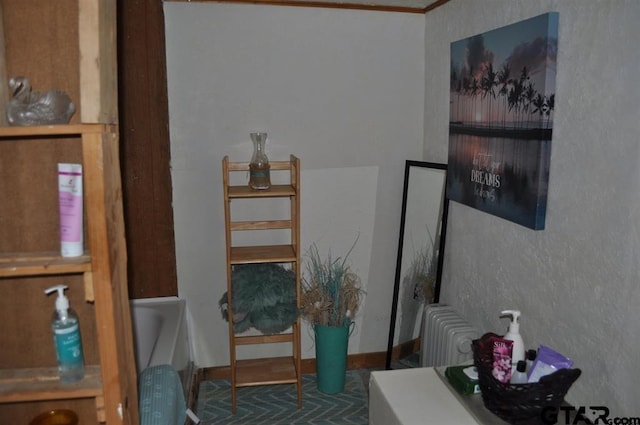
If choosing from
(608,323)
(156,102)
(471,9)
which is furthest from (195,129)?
(608,323)

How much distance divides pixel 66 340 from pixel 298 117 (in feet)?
6.15

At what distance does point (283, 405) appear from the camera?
108 inches

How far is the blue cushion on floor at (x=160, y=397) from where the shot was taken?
69.9 inches

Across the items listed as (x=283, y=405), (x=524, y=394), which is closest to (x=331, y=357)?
(x=283, y=405)

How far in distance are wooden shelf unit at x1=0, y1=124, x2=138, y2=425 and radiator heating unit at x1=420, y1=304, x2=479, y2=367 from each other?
1.38 metres

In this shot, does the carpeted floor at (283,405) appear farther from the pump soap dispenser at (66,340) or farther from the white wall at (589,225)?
the pump soap dispenser at (66,340)

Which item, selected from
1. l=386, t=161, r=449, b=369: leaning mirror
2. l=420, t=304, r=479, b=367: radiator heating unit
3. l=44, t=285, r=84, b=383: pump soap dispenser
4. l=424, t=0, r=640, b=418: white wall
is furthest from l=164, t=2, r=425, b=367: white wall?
l=44, t=285, r=84, b=383: pump soap dispenser

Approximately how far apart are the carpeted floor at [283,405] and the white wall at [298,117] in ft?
Result: 0.82

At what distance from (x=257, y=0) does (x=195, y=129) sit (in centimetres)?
74

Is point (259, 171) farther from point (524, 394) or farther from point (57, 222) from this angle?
point (524, 394)

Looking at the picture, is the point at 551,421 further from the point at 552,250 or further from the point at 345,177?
the point at 345,177

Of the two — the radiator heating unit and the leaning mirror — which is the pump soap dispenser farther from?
the leaning mirror

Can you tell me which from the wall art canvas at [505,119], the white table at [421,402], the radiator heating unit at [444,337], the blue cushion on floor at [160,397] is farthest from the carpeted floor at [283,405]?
the wall art canvas at [505,119]

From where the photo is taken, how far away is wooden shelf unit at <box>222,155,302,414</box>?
2537mm
